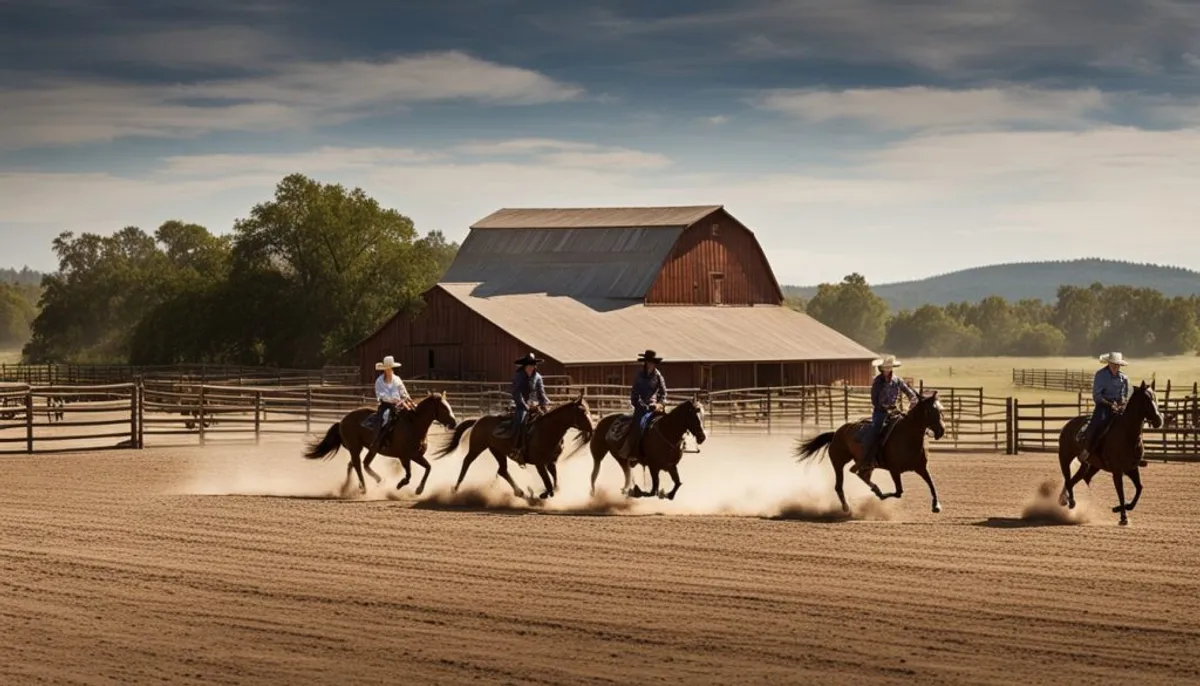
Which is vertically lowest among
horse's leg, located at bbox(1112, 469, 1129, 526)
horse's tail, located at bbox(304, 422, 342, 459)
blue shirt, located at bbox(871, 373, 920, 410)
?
horse's leg, located at bbox(1112, 469, 1129, 526)

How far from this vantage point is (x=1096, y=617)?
1284cm

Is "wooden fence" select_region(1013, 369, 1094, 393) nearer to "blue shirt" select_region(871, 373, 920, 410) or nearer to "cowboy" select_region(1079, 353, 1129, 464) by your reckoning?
"cowboy" select_region(1079, 353, 1129, 464)

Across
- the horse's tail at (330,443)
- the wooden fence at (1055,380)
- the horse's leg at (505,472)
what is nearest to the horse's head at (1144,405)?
the horse's leg at (505,472)

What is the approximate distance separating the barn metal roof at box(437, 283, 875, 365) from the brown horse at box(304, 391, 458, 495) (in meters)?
29.6

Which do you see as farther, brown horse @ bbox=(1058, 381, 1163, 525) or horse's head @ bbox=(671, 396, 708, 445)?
horse's head @ bbox=(671, 396, 708, 445)

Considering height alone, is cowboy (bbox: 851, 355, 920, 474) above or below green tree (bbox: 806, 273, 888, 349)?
below

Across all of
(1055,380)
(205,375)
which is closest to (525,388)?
Result: (205,375)

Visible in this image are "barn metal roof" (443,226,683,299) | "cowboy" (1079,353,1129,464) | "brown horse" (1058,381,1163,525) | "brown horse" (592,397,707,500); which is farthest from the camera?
"barn metal roof" (443,226,683,299)

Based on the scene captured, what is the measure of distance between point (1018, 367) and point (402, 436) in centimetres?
12639

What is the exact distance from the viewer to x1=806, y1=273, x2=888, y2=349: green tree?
17850 cm

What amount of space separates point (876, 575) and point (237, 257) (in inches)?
2400

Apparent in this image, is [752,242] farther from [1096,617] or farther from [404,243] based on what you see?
[1096,617]

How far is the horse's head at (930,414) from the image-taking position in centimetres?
1959

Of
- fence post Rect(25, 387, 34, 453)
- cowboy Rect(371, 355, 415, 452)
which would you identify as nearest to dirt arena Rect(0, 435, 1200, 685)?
cowboy Rect(371, 355, 415, 452)
